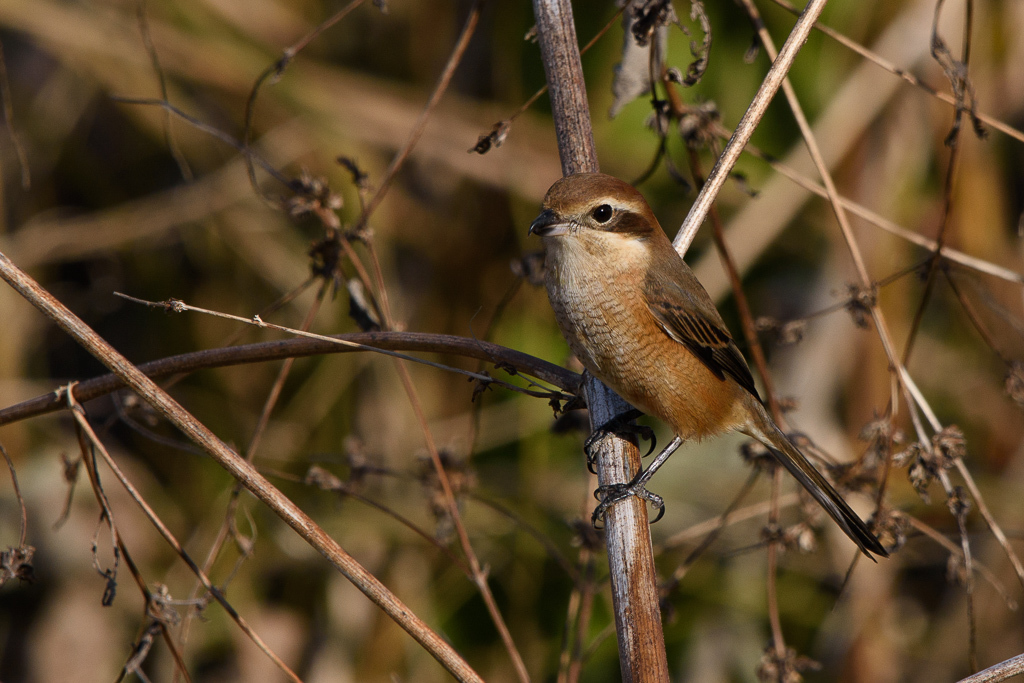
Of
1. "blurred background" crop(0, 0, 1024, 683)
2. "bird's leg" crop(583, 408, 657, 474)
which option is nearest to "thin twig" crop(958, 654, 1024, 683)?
"bird's leg" crop(583, 408, 657, 474)

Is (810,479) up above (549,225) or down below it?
below

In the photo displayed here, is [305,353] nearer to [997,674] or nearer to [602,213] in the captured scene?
[602,213]

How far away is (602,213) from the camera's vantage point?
8.73ft

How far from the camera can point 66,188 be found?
4.77 meters

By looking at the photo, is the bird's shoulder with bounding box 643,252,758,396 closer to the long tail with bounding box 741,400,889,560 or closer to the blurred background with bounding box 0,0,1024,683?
the long tail with bounding box 741,400,889,560

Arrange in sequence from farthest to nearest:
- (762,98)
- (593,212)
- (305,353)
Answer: (593,212)
(762,98)
(305,353)

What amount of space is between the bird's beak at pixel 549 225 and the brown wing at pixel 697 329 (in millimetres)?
367

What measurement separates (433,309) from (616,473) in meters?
2.78

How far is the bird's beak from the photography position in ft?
8.63

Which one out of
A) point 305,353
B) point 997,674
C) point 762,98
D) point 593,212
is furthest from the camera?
point 593,212

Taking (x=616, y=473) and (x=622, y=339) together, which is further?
(x=622, y=339)

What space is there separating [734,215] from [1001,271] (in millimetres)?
1921

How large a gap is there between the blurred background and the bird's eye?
1805 millimetres

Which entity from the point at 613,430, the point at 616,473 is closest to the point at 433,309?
the point at 613,430
